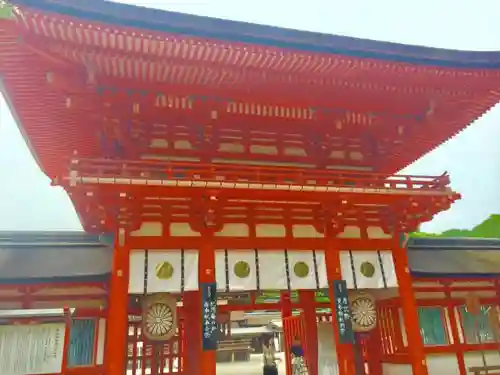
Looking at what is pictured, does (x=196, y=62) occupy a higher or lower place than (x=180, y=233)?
higher

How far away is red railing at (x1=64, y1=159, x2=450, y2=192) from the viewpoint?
6316 mm

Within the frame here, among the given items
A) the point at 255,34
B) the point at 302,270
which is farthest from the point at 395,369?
the point at 255,34

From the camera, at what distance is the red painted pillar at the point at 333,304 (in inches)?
287

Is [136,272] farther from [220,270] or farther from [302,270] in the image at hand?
[302,270]

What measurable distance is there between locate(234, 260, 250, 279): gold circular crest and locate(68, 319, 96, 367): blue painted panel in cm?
320

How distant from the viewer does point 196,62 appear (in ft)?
20.7

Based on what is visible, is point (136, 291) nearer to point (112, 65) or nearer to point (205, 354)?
point (205, 354)

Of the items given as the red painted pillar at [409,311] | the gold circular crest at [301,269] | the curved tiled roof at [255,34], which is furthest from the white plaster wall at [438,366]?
the curved tiled roof at [255,34]

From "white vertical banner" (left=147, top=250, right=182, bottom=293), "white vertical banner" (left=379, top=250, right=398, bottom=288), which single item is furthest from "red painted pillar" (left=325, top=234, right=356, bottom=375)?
"white vertical banner" (left=147, top=250, right=182, bottom=293)

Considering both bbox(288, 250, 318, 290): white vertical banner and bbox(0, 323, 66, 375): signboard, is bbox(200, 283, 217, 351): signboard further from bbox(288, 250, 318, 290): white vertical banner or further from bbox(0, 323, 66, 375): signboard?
bbox(0, 323, 66, 375): signboard

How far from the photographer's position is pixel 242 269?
757 centimetres

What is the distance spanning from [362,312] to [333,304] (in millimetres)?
952

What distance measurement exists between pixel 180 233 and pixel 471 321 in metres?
7.60

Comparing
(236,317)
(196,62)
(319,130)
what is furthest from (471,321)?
(236,317)
